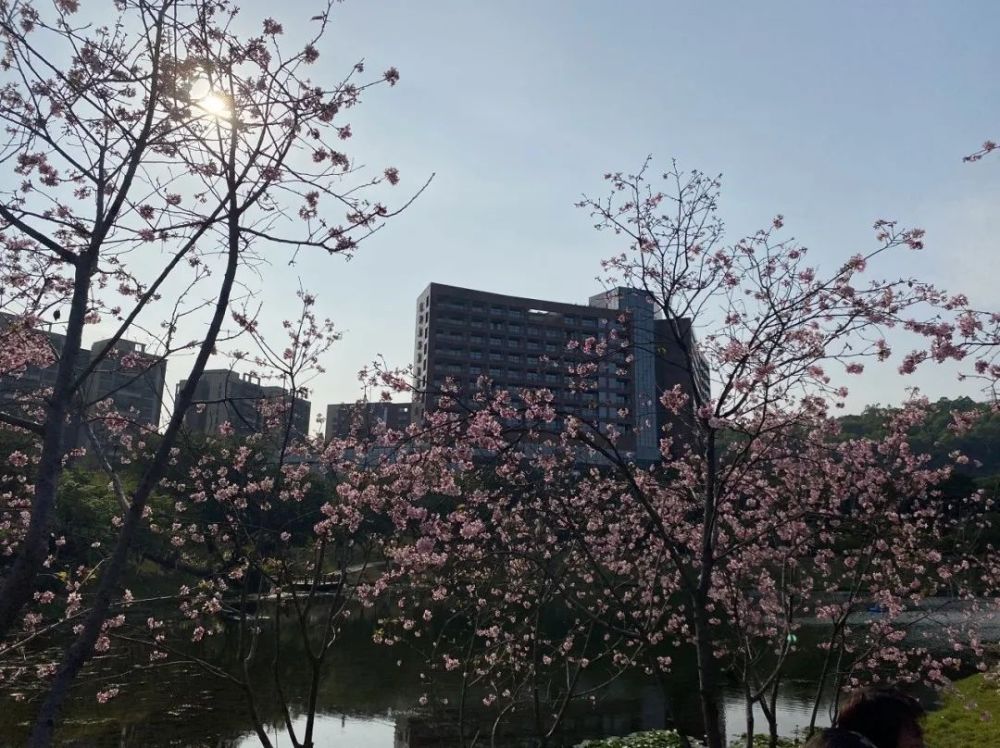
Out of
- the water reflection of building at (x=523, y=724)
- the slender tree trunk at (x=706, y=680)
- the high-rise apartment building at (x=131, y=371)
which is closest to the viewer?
the high-rise apartment building at (x=131, y=371)

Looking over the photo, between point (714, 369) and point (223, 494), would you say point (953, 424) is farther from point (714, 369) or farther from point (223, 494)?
point (223, 494)

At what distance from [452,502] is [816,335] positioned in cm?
972

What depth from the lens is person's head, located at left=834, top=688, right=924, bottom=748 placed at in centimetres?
315

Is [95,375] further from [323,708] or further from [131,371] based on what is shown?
[323,708]

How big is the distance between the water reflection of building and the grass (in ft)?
20.3

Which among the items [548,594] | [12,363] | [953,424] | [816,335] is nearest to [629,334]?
[816,335]

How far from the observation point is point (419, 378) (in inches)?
362

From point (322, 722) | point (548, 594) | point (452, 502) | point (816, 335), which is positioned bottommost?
point (322, 722)

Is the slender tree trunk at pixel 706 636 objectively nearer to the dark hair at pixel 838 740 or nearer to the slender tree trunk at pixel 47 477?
the dark hair at pixel 838 740

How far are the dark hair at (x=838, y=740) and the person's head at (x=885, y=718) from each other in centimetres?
35

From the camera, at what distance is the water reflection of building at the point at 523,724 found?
17406 millimetres

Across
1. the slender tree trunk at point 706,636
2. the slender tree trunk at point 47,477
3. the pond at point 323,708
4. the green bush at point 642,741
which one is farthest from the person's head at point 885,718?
the green bush at point 642,741

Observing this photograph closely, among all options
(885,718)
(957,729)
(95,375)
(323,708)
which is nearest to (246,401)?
(95,375)

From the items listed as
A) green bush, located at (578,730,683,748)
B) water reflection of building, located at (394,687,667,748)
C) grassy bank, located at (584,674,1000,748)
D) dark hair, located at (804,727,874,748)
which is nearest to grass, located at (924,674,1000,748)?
grassy bank, located at (584,674,1000,748)
